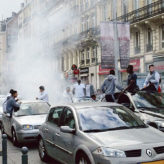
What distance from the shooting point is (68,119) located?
22.2ft

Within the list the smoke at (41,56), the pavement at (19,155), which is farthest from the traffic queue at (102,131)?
the smoke at (41,56)

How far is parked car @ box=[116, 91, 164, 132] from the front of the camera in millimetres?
8086

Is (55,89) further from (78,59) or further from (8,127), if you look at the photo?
(8,127)

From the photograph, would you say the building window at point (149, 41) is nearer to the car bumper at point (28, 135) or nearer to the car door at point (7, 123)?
the car door at point (7, 123)

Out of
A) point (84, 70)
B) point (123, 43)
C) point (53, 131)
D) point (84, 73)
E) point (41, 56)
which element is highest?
point (41, 56)

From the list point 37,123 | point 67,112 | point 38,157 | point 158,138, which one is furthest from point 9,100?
point 158,138

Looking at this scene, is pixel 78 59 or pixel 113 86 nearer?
pixel 113 86

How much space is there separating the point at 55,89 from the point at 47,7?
24.8 ft

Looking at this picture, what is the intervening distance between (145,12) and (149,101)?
1786cm

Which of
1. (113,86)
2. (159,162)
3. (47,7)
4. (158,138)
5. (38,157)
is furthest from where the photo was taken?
(47,7)

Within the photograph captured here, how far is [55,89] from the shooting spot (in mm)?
34469

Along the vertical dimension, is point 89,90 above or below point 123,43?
below

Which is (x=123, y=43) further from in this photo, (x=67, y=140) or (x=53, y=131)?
(x=67, y=140)

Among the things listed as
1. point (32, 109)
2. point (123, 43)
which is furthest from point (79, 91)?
point (32, 109)
